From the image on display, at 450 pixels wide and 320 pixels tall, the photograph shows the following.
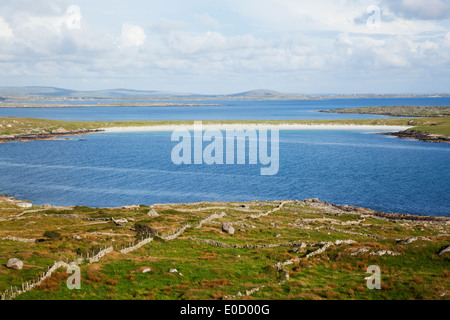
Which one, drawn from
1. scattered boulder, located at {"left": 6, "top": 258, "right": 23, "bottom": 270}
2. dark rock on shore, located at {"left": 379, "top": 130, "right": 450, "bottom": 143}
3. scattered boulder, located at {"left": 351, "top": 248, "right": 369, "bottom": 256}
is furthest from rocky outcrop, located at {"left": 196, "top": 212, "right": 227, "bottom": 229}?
dark rock on shore, located at {"left": 379, "top": 130, "right": 450, "bottom": 143}

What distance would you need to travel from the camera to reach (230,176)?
10756cm

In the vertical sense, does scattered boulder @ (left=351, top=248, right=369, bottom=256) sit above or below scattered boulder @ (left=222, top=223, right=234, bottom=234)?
above

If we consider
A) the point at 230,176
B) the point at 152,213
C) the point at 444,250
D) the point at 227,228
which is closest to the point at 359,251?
the point at 444,250

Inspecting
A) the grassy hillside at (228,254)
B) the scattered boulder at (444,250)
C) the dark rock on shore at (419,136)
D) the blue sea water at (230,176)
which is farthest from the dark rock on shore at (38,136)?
the scattered boulder at (444,250)

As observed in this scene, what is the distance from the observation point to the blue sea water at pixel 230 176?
270ft

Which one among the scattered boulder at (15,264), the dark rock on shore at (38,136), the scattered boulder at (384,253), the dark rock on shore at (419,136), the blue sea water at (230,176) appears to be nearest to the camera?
the scattered boulder at (15,264)

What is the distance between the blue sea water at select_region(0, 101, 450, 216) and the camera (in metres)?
82.4

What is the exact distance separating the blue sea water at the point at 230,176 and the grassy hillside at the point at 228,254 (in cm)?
1660

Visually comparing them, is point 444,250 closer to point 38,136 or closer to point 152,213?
point 152,213

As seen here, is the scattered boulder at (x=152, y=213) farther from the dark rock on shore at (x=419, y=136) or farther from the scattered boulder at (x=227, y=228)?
the dark rock on shore at (x=419, y=136)

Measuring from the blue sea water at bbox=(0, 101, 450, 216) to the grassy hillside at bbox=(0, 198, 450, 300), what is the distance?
16.6m

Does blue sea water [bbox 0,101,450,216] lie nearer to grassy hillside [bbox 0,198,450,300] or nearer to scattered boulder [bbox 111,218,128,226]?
grassy hillside [bbox 0,198,450,300]
